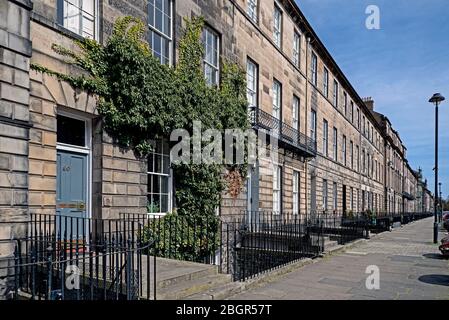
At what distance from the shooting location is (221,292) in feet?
22.4

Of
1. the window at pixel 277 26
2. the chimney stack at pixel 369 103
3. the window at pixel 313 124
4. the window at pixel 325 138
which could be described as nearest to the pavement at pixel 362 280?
the window at pixel 277 26

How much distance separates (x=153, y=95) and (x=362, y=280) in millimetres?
6422

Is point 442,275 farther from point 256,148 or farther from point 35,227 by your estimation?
point 35,227

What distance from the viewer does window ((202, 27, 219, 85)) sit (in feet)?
43.0

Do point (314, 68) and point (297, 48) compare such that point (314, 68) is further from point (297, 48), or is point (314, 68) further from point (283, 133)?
point (283, 133)

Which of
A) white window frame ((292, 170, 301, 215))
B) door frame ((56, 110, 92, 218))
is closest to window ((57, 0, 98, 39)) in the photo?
door frame ((56, 110, 92, 218))

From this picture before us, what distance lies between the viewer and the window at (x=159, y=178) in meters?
10.4

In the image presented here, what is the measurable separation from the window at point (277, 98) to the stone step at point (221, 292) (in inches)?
486

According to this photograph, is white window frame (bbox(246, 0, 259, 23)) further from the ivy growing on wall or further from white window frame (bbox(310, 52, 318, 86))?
white window frame (bbox(310, 52, 318, 86))

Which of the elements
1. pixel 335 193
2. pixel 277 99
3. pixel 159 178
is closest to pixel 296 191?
pixel 277 99

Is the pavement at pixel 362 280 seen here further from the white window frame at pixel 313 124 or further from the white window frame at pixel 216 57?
the white window frame at pixel 313 124

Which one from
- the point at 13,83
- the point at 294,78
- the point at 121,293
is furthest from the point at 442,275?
the point at 294,78

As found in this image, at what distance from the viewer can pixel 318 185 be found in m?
24.6

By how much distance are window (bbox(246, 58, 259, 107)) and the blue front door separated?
9.00 metres
